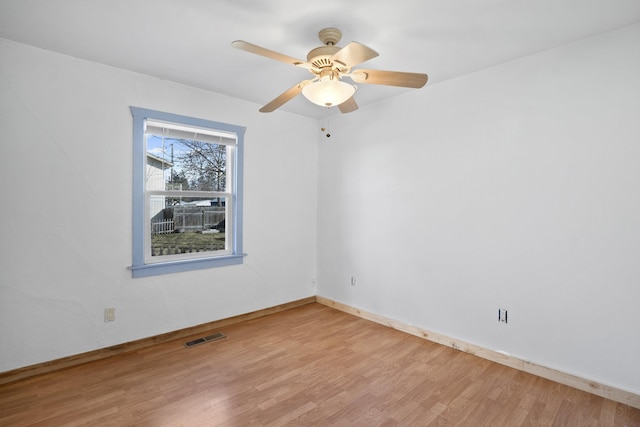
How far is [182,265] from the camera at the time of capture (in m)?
3.28

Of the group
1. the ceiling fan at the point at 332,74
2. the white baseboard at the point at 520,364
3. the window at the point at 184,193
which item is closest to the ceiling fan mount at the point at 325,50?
the ceiling fan at the point at 332,74

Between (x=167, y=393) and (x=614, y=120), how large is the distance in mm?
3679

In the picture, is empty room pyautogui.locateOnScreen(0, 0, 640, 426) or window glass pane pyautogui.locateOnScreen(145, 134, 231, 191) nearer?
empty room pyautogui.locateOnScreen(0, 0, 640, 426)

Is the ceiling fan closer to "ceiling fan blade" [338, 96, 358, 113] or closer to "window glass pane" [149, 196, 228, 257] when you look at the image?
"ceiling fan blade" [338, 96, 358, 113]

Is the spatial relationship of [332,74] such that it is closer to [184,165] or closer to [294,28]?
[294,28]

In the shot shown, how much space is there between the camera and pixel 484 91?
112 inches

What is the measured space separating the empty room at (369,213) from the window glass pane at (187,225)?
0.9 inches

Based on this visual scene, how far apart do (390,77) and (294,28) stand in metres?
0.74

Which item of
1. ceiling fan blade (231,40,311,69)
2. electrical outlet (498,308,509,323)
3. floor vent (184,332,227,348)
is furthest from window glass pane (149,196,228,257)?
electrical outlet (498,308,509,323)

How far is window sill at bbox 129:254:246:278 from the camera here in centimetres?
300

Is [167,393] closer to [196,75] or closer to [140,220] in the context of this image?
[140,220]

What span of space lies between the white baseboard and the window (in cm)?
194

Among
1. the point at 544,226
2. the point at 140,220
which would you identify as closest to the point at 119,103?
the point at 140,220

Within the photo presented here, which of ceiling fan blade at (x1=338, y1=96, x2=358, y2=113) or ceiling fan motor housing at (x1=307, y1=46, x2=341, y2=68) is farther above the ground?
ceiling fan motor housing at (x1=307, y1=46, x2=341, y2=68)
